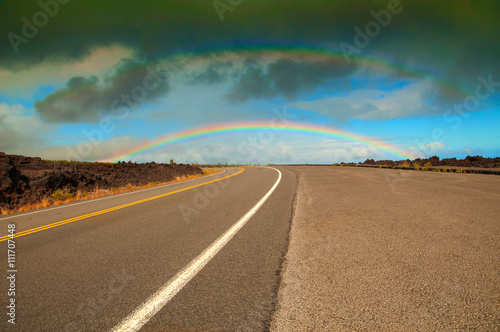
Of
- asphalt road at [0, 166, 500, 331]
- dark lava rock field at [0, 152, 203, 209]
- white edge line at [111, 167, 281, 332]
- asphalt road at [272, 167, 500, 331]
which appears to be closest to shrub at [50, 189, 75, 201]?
dark lava rock field at [0, 152, 203, 209]

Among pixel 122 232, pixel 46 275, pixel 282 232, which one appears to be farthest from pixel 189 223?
pixel 46 275

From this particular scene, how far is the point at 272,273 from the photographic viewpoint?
3.20m

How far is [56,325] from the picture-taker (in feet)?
7.64

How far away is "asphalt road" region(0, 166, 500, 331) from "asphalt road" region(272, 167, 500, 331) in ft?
0.04

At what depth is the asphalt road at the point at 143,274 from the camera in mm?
2363

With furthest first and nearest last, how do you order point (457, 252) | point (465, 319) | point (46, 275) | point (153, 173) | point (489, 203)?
1. point (153, 173)
2. point (489, 203)
3. point (457, 252)
4. point (46, 275)
5. point (465, 319)

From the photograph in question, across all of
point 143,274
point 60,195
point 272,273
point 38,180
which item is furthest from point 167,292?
point 38,180

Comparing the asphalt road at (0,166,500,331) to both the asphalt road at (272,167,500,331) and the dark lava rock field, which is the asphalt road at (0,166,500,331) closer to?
the asphalt road at (272,167,500,331)

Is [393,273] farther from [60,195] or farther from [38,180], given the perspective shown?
[38,180]

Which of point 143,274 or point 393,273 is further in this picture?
point 143,274

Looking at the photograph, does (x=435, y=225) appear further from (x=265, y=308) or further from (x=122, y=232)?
(x=122, y=232)

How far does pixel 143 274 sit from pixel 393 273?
9.82ft

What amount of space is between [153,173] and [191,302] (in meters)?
21.9

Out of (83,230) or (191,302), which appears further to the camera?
(83,230)
